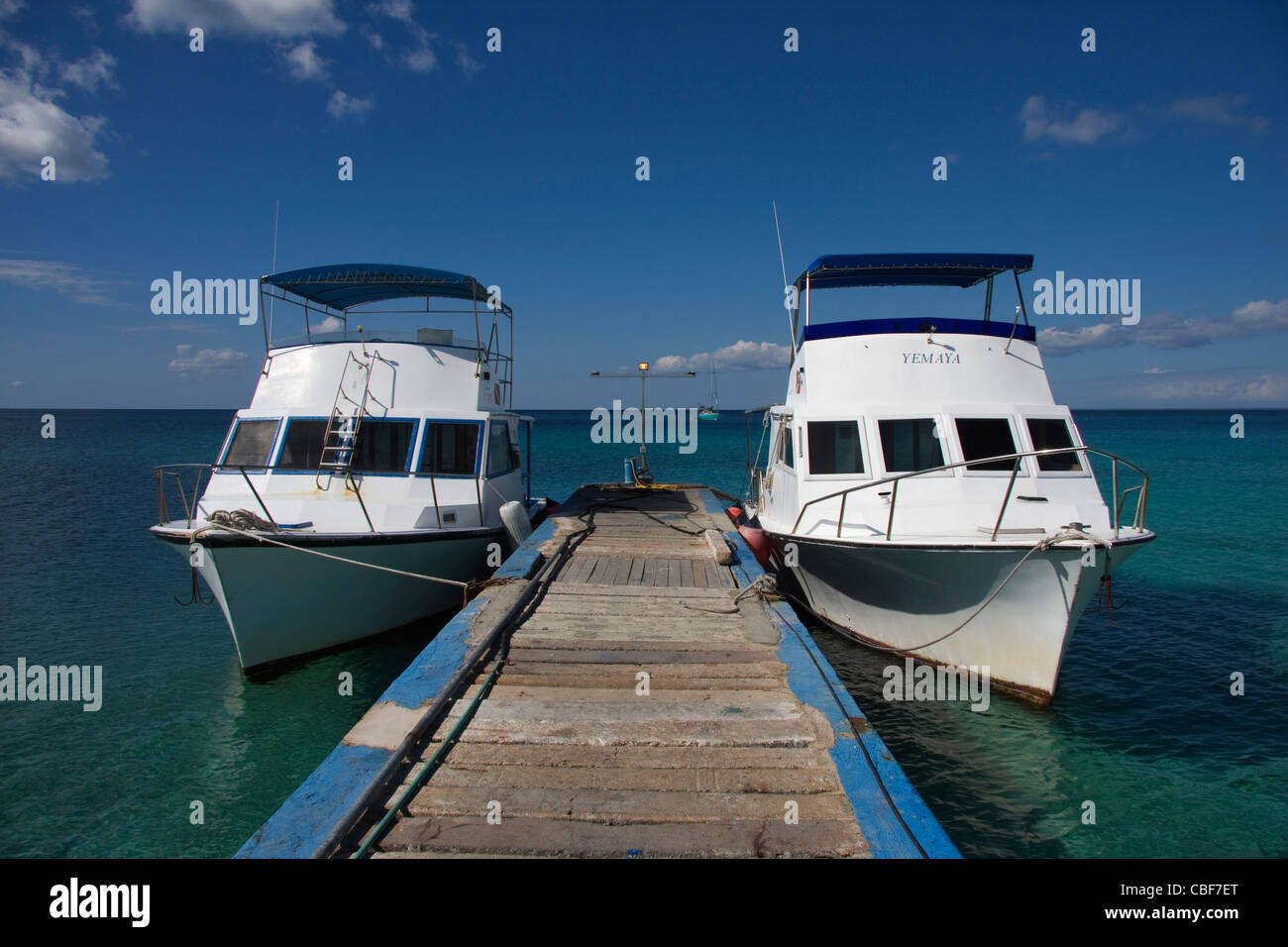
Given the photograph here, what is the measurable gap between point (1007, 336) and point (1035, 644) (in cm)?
483

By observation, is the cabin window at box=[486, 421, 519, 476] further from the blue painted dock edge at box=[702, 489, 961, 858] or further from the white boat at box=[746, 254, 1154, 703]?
the blue painted dock edge at box=[702, 489, 961, 858]

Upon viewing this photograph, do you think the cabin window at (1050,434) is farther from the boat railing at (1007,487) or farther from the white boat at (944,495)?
the boat railing at (1007,487)

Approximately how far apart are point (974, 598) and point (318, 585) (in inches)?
338

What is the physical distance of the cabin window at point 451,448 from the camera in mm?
11523

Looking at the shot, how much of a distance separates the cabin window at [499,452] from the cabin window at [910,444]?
6.55 meters

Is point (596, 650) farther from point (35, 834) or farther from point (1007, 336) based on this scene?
point (1007, 336)

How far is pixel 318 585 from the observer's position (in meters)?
9.51

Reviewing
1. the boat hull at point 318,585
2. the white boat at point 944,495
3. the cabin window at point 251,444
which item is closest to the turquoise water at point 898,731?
the boat hull at point 318,585

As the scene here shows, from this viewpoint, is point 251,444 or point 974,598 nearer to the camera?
point 974,598

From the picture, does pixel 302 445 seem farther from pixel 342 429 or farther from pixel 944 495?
pixel 944 495

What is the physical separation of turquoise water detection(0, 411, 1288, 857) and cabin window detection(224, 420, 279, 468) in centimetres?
301

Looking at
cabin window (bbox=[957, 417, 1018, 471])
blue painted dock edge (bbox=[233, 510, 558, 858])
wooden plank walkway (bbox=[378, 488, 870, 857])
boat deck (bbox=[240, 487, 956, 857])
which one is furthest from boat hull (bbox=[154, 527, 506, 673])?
cabin window (bbox=[957, 417, 1018, 471])

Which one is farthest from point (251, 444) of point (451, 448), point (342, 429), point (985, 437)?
point (985, 437)
